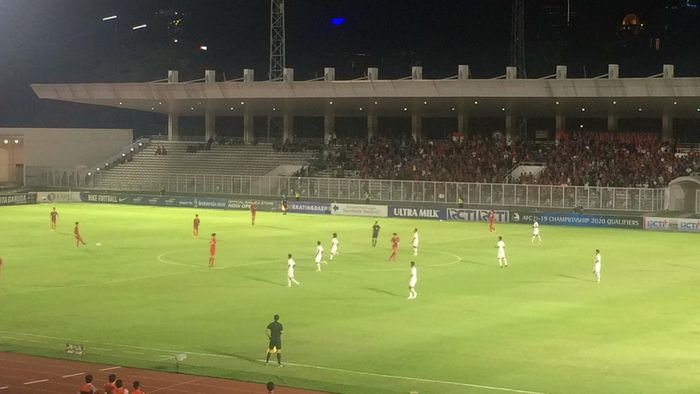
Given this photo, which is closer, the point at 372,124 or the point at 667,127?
the point at 667,127

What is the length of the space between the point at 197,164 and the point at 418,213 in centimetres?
2718

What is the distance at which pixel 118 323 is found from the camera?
3025cm

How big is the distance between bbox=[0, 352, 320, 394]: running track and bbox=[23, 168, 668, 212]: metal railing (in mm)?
47824

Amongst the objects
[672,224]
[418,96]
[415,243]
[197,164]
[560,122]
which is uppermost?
[418,96]

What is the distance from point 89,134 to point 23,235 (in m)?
41.0

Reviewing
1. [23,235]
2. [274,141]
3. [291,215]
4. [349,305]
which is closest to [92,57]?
[274,141]

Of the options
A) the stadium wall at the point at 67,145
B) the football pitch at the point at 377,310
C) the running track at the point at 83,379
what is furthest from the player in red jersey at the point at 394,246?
the stadium wall at the point at 67,145

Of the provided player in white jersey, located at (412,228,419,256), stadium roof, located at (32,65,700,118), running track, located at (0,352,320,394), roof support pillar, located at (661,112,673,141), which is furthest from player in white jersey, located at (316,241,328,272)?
roof support pillar, located at (661,112,673,141)

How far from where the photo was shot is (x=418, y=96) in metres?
75.9

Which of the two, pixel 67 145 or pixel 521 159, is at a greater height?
pixel 67 145

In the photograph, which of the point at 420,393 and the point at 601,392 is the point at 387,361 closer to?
the point at 420,393

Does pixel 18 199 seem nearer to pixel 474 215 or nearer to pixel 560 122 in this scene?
pixel 474 215

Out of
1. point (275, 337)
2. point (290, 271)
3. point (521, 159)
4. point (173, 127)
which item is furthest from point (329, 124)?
point (275, 337)

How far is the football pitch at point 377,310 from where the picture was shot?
24062 mm
